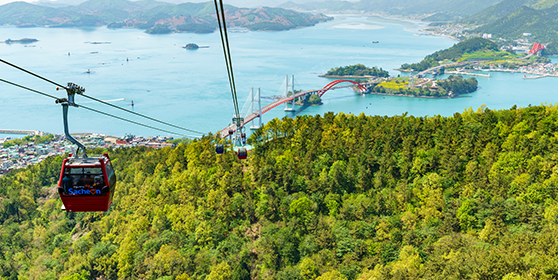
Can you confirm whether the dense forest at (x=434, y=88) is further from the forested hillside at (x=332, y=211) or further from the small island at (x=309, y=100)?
the forested hillside at (x=332, y=211)

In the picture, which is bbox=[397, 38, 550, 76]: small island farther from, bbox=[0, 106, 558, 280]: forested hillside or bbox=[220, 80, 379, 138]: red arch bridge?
bbox=[0, 106, 558, 280]: forested hillside

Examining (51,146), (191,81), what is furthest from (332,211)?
(191,81)

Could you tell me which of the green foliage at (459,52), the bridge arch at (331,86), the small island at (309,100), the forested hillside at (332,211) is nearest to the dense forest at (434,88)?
the bridge arch at (331,86)

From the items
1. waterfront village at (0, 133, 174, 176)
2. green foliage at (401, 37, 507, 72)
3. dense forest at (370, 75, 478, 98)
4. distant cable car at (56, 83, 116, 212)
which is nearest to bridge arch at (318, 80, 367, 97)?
dense forest at (370, 75, 478, 98)

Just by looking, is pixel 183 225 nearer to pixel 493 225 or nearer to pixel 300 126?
pixel 300 126

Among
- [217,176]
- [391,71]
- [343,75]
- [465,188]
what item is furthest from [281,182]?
[391,71]

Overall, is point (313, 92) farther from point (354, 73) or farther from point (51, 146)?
point (51, 146)
